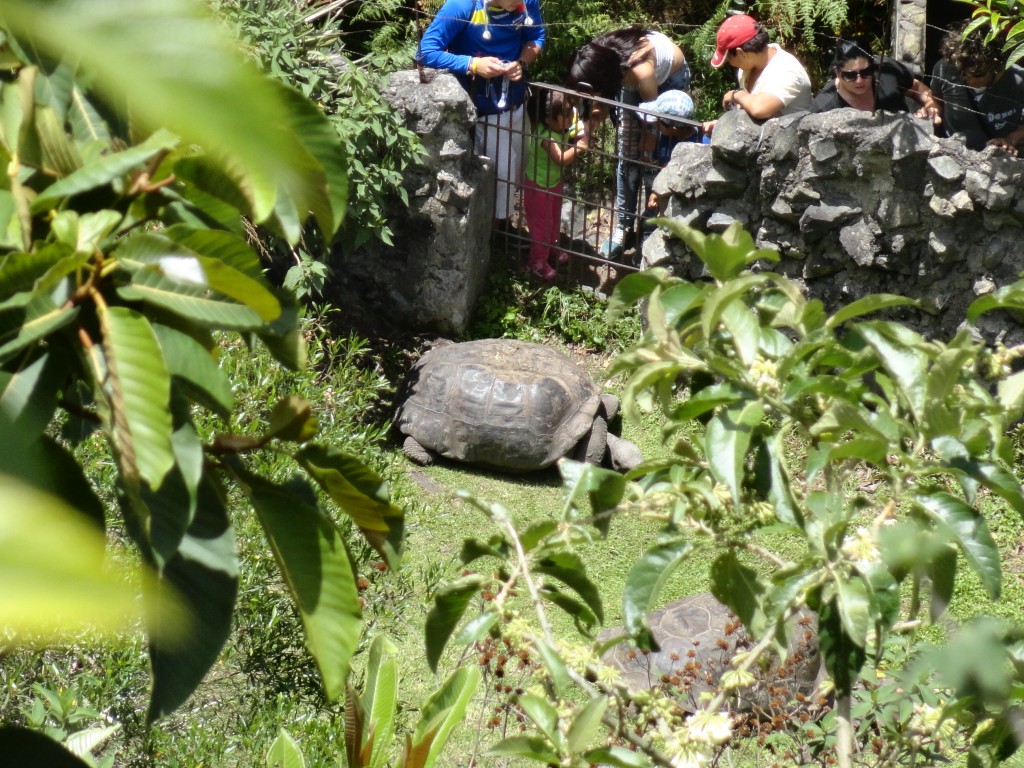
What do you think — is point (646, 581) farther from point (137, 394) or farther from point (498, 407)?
point (498, 407)

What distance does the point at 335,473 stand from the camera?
4.60 ft

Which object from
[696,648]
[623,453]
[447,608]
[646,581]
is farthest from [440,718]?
[623,453]

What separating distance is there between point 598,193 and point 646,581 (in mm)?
6088

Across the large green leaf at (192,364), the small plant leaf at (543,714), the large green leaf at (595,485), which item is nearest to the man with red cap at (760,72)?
the large green leaf at (595,485)

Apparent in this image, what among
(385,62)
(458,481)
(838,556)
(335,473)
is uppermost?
(335,473)

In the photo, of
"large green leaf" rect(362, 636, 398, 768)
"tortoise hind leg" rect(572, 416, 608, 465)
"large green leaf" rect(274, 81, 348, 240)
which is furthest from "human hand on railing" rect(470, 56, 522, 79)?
"large green leaf" rect(274, 81, 348, 240)

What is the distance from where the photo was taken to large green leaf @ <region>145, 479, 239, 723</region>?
1103 mm

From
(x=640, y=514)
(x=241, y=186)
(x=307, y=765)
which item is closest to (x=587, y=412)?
(x=307, y=765)

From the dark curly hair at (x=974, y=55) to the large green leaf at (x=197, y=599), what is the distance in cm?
567

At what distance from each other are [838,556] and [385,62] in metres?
5.55

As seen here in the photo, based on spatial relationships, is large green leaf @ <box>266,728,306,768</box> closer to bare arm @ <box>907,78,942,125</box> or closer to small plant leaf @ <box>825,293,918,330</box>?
small plant leaf @ <box>825,293,918,330</box>

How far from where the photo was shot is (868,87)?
6027mm

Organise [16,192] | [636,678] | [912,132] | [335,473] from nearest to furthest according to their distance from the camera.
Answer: [16,192] → [335,473] → [636,678] → [912,132]

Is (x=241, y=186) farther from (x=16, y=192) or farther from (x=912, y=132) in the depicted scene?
(x=912, y=132)
